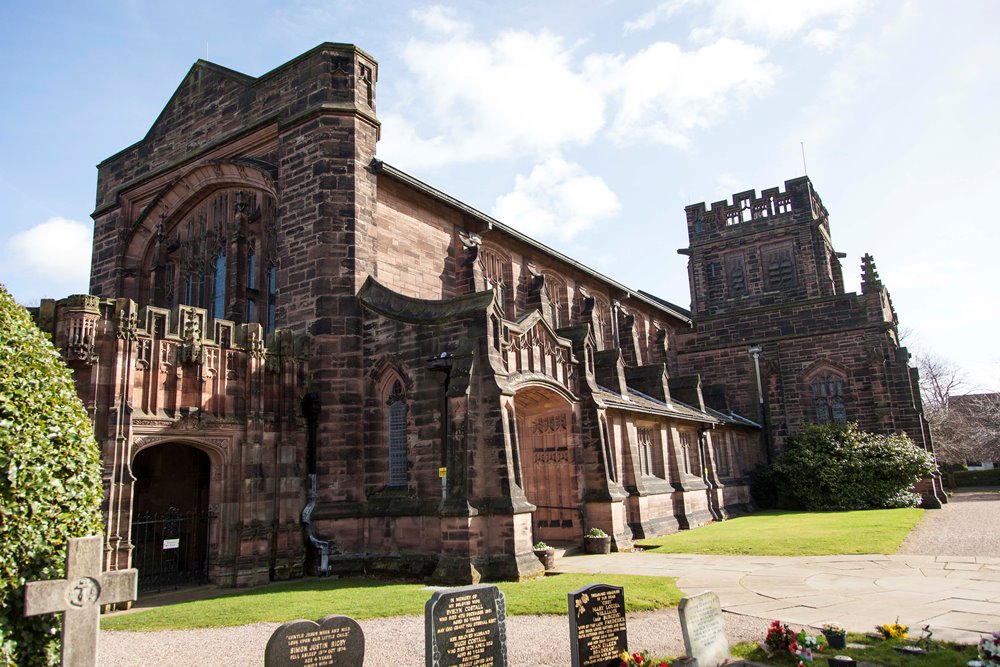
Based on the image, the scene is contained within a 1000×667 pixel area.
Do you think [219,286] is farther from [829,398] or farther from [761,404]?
[829,398]

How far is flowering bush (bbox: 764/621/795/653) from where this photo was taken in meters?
7.82

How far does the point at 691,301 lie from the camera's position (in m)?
49.2

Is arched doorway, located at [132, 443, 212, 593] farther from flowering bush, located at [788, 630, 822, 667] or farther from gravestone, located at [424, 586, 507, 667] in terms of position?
flowering bush, located at [788, 630, 822, 667]

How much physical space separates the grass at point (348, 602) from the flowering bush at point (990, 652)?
16.6ft

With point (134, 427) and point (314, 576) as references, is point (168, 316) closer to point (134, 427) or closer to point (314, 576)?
point (134, 427)

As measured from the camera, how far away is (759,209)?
48.8 meters

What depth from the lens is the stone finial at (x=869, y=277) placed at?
1363 inches

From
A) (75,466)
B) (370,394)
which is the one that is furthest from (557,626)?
(370,394)

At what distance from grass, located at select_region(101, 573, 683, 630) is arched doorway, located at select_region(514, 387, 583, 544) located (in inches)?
207

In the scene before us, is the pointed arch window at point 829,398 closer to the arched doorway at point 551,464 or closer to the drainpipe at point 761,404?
the drainpipe at point 761,404

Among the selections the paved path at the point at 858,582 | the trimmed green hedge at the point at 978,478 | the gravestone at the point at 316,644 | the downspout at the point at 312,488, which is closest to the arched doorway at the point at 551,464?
the paved path at the point at 858,582

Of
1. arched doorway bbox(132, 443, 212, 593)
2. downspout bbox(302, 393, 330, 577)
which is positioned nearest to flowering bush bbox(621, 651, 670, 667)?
downspout bbox(302, 393, 330, 577)

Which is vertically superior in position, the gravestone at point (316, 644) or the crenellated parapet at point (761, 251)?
the crenellated parapet at point (761, 251)

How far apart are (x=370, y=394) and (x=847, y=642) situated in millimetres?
11568
